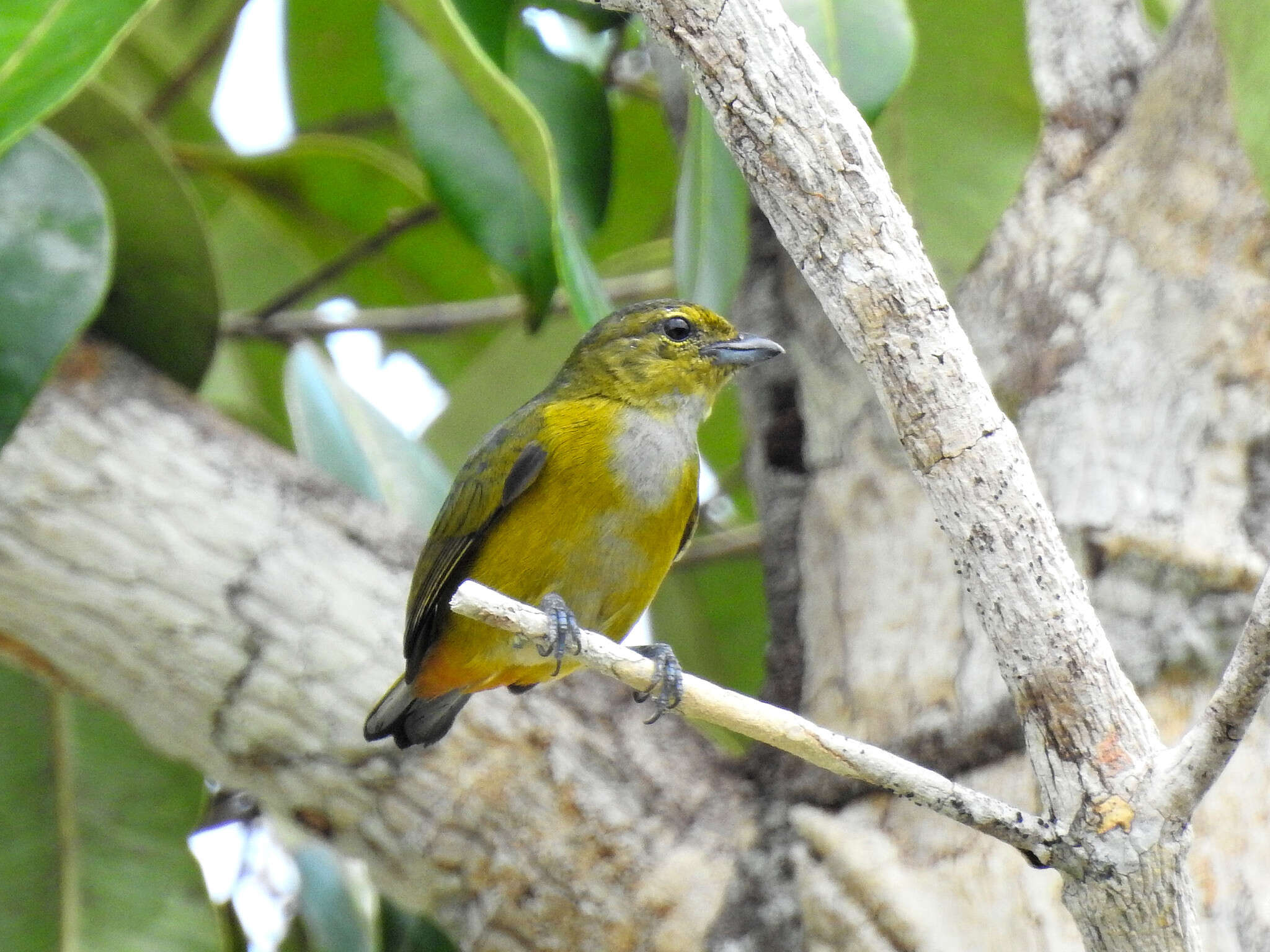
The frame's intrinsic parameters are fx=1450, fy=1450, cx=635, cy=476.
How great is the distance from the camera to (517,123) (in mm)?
2840

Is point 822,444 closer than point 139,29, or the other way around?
point 822,444

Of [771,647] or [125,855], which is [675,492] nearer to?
[771,647]

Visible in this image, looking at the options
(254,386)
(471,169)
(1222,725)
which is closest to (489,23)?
(471,169)

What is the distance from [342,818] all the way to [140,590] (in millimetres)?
600

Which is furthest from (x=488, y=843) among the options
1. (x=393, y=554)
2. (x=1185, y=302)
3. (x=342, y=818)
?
(x=1185, y=302)

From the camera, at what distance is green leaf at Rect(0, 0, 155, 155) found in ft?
6.98

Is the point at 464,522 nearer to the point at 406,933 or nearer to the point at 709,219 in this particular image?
the point at 709,219

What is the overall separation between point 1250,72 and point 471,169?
157 cm

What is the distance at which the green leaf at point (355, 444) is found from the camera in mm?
3535

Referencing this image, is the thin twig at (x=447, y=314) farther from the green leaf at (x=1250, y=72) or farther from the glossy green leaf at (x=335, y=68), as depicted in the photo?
the green leaf at (x=1250, y=72)

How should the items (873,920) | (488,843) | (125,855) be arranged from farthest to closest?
(125,855)
(488,843)
(873,920)

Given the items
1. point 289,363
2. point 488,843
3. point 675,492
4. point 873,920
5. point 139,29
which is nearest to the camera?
point 873,920

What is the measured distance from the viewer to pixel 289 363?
3.72 m

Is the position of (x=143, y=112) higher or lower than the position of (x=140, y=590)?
higher
